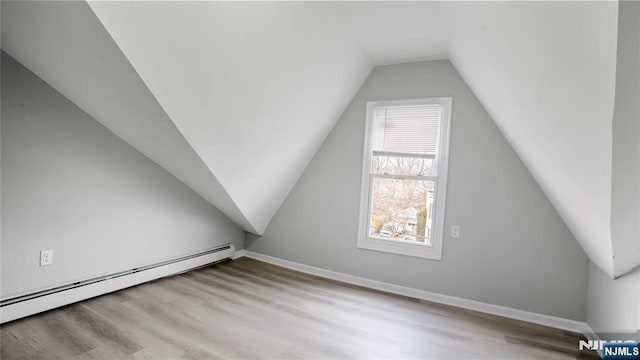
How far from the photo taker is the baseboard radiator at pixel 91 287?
7.00 feet

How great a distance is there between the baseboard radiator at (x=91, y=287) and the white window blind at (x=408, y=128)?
2634mm

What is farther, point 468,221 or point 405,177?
point 405,177

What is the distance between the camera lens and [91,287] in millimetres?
2549

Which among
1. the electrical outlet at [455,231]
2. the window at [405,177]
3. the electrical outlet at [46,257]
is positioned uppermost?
A: the window at [405,177]

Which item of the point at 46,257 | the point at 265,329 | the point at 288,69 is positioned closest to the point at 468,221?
the point at 265,329

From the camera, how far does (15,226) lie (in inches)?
83.5

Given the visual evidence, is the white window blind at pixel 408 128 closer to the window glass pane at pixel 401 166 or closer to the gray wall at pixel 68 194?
the window glass pane at pixel 401 166

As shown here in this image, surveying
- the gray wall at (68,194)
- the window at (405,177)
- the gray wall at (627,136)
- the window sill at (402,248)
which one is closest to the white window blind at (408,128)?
the window at (405,177)

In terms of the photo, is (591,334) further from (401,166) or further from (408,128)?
(408,128)

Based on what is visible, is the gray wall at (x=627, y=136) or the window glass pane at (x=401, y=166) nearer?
the gray wall at (x=627, y=136)

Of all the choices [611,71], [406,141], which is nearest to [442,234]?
[406,141]

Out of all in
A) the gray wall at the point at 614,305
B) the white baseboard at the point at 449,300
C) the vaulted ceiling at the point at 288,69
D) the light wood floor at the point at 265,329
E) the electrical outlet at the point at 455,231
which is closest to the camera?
the vaulted ceiling at the point at 288,69

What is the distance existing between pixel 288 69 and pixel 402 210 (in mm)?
1965

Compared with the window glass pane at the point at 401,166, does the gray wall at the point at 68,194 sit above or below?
below
